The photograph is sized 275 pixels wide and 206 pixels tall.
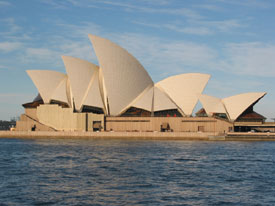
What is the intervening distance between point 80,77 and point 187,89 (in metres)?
21.3

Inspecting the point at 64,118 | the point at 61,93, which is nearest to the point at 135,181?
the point at 64,118

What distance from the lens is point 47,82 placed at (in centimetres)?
7969

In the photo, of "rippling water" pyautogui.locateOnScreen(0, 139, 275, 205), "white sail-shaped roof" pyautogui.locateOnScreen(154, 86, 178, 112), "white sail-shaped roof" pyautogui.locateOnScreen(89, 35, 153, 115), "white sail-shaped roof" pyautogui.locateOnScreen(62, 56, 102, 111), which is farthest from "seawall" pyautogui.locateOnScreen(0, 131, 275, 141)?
"rippling water" pyautogui.locateOnScreen(0, 139, 275, 205)

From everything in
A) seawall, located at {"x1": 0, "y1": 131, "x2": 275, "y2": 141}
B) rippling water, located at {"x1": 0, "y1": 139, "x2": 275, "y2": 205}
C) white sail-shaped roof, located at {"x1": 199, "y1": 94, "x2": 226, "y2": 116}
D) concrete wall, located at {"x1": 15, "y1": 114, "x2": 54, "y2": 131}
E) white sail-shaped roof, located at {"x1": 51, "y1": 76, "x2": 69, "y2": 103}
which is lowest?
rippling water, located at {"x1": 0, "y1": 139, "x2": 275, "y2": 205}

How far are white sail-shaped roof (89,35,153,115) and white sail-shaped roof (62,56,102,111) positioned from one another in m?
3.52

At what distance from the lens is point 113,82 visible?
75.2 m

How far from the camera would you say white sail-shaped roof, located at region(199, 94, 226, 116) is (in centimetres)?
7775

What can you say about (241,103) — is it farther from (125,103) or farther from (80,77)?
(80,77)

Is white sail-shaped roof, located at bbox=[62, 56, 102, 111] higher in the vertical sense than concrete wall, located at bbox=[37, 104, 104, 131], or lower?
higher

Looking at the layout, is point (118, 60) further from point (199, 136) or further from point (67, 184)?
point (67, 184)

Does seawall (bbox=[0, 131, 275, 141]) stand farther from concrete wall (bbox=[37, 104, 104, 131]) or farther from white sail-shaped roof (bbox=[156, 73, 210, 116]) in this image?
white sail-shaped roof (bbox=[156, 73, 210, 116])

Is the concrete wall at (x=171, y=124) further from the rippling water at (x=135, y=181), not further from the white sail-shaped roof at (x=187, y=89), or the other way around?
the rippling water at (x=135, y=181)

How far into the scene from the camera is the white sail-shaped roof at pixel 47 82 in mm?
79250

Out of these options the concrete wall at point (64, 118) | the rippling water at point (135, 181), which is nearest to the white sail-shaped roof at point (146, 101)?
the concrete wall at point (64, 118)
